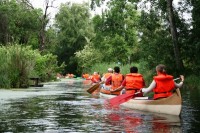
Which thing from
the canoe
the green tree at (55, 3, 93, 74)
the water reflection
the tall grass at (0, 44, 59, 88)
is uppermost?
the green tree at (55, 3, 93, 74)

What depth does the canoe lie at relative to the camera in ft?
38.5

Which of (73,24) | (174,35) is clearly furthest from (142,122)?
(73,24)

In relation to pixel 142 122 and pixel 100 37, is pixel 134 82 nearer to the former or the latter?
pixel 142 122

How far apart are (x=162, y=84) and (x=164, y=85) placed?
79 mm

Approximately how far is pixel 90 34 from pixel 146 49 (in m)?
34.2

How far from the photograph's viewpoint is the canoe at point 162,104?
11747mm

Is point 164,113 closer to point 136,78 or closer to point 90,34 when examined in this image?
point 136,78

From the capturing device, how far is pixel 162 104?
12.4 metres

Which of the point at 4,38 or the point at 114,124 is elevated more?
the point at 4,38

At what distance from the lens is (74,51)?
70.4 m

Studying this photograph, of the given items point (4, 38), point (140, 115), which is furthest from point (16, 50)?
point (4, 38)

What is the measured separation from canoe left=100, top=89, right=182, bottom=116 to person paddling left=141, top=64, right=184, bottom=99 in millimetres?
250

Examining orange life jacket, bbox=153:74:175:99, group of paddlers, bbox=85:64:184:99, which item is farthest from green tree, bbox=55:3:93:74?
orange life jacket, bbox=153:74:175:99

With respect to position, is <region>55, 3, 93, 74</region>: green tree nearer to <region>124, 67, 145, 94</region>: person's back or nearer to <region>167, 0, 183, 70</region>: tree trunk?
<region>167, 0, 183, 70</region>: tree trunk
